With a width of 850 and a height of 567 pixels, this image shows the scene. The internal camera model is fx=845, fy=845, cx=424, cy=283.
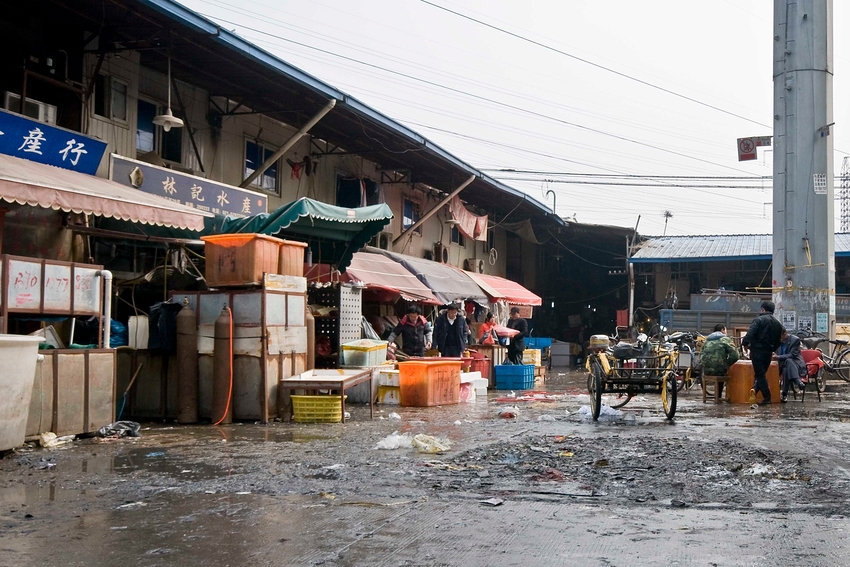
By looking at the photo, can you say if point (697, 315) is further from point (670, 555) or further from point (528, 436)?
point (670, 555)

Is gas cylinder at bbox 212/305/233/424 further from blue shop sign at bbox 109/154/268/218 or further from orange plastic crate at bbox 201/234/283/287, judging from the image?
blue shop sign at bbox 109/154/268/218

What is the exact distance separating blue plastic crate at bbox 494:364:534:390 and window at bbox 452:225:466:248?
1204 cm

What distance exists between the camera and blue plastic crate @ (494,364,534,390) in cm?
1995

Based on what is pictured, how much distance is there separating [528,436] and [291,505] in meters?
4.40

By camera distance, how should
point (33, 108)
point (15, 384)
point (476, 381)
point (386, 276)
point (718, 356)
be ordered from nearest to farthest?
point (15, 384) < point (33, 108) < point (718, 356) < point (476, 381) < point (386, 276)

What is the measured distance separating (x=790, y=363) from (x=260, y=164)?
12080mm

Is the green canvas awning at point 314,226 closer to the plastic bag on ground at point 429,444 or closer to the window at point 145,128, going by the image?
the window at point 145,128

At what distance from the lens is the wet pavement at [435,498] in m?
4.79

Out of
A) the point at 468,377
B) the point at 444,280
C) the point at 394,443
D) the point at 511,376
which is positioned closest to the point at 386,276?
the point at 511,376

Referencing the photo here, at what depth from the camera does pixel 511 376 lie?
2005cm

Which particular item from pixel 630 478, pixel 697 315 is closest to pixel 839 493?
pixel 630 478

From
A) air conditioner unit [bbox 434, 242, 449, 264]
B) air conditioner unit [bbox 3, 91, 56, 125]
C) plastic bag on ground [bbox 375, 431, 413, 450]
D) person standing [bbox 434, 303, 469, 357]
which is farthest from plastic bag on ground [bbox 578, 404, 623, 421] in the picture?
air conditioner unit [bbox 434, 242, 449, 264]

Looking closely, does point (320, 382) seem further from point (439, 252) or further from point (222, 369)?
point (439, 252)

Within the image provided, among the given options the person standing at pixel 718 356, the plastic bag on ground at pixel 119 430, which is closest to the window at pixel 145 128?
the plastic bag on ground at pixel 119 430
